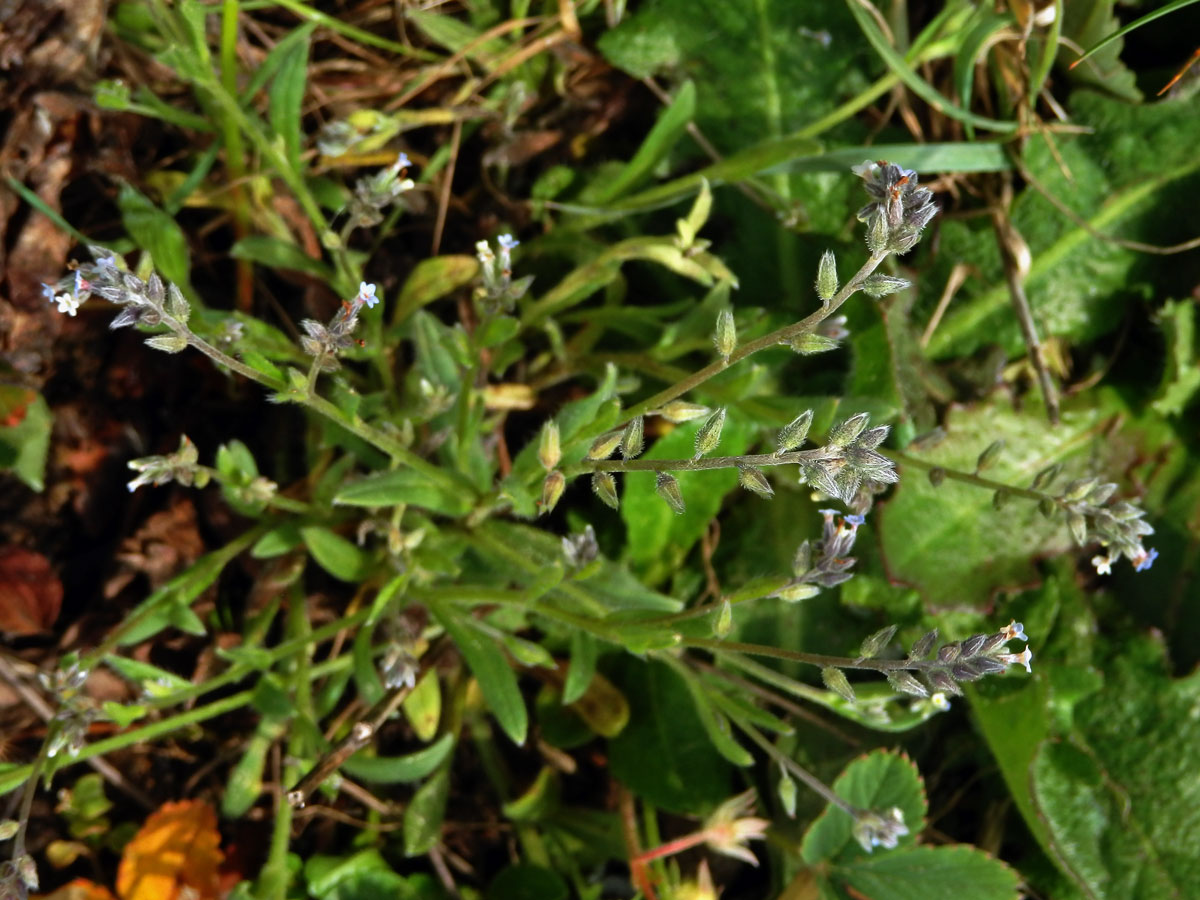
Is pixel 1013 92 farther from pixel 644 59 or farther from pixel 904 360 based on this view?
pixel 644 59

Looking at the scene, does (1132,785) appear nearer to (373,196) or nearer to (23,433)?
(373,196)

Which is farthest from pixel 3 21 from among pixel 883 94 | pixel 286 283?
pixel 883 94

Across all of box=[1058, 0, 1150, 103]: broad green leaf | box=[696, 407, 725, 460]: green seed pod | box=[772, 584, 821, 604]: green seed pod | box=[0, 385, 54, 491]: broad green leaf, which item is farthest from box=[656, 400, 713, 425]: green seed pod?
box=[0, 385, 54, 491]: broad green leaf

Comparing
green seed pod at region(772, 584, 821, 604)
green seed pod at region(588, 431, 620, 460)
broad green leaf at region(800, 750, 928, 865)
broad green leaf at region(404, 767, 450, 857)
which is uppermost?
green seed pod at region(588, 431, 620, 460)

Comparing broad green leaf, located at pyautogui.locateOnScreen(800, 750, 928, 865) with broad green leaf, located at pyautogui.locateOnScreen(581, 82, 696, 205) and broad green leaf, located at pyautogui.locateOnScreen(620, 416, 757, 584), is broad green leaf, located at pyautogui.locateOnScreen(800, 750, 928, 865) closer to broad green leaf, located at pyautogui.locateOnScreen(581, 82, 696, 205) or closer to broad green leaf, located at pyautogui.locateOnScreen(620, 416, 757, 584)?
broad green leaf, located at pyautogui.locateOnScreen(620, 416, 757, 584)

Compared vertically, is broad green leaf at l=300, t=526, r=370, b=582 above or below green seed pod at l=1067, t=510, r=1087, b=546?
below
